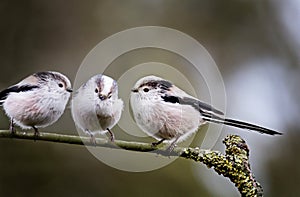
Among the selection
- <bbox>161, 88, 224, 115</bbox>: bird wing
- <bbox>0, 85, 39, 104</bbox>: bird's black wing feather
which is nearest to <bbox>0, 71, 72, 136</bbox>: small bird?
<bbox>0, 85, 39, 104</bbox>: bird's black wing feather

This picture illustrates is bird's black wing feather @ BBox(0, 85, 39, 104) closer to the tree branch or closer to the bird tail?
the tree branch

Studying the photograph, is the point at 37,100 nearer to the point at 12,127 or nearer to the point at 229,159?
the point at 12,127

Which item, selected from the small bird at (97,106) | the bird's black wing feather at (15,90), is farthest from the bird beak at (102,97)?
the bird's black wing feather at (15,90)

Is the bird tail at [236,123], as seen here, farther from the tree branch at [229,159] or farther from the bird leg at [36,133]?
the bird leg at [36,133]

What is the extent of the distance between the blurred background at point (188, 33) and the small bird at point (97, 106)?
7 centimetres

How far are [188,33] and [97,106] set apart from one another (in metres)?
2.01

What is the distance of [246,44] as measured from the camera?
2.60m

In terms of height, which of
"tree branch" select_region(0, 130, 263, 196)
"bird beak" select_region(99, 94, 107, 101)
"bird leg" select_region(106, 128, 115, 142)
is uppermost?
"tree branch" select_region(0, 130, 263, 196)

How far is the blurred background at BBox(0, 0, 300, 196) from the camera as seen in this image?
147 cm

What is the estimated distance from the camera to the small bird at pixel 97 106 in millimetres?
464

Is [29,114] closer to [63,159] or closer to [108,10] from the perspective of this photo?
[63,159]

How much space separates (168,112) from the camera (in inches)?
21.3

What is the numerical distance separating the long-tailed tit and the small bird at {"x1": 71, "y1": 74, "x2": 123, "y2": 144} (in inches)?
1.1

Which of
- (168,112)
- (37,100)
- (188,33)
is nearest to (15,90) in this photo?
(37,100)
